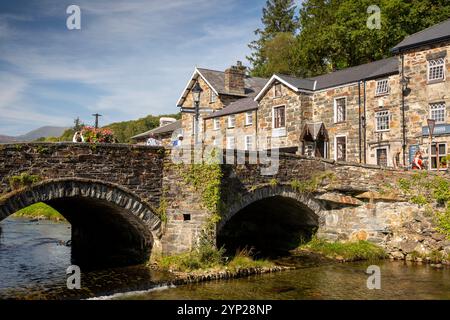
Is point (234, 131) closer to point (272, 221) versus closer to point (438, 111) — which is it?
point (272, 221)

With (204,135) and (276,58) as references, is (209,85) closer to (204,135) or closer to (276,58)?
(204,135)

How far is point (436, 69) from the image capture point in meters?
27.7

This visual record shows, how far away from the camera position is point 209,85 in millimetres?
44625

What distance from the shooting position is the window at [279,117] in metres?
35.1

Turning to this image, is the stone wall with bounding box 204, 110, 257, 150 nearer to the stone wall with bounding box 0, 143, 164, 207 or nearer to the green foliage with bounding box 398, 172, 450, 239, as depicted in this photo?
the green foliage with bounding box 398, 172, 450, 239

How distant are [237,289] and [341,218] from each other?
9.29m

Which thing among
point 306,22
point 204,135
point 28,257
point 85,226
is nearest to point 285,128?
point 204,135

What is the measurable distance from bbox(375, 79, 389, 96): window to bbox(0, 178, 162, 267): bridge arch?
62.5 ft

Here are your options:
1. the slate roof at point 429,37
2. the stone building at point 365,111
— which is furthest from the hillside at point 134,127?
the slate roof at point 429,37

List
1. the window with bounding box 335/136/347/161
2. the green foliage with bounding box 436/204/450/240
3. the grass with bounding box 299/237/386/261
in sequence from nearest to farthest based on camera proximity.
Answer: the green foliage with bounding box 436/204/450/240
the grass with bounding box 299/237/386/261
the window with bounding box 335/136/347/161

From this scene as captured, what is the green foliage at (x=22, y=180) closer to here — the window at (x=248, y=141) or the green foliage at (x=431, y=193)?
the green foliage at (x=431, y=193)

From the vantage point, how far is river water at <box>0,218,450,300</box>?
1519 centimetres

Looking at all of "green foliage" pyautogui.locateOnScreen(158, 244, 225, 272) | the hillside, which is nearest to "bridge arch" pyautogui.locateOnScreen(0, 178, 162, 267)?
"green foliage" pyautogui.locateOnScreen(158, 244, 225, 272)

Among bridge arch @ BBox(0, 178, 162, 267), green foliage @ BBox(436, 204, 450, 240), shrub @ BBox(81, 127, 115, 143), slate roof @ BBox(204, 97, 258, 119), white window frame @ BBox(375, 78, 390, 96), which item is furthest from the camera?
slate roof @ BBox(204, 97, 258, 119)
